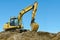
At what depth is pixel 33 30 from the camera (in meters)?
27.1

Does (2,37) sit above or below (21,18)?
below

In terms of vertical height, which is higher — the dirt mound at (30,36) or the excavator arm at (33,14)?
the excavator arm at (33,14)

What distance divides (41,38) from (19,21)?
5990 mm

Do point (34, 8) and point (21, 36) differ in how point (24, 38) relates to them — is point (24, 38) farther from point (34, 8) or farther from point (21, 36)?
point (34, 8)

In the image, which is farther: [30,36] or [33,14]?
[33,14]

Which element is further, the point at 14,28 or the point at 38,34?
the point at 14,28

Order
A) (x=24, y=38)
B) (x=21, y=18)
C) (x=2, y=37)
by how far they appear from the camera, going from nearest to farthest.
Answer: (x=24, y=38)
(x=2, y=37)
(x=21, y=18)

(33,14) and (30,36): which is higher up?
(33,14)

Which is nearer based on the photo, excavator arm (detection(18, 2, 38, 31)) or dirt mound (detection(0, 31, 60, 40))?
dirt mound (detection(0, 31, 60, 40))

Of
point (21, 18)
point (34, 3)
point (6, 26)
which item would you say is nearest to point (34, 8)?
point (34, 3)

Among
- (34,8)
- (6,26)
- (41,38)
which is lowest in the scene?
(41,38)

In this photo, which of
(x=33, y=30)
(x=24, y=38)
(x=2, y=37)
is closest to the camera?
(x=24, y=38)

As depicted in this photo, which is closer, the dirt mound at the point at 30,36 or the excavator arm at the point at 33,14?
the dirt mound at the point at 30,36

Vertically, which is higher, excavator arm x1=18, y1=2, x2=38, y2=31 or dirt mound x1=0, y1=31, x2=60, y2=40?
excavator arm x1=18, y1=2, x2=38, y2=31
